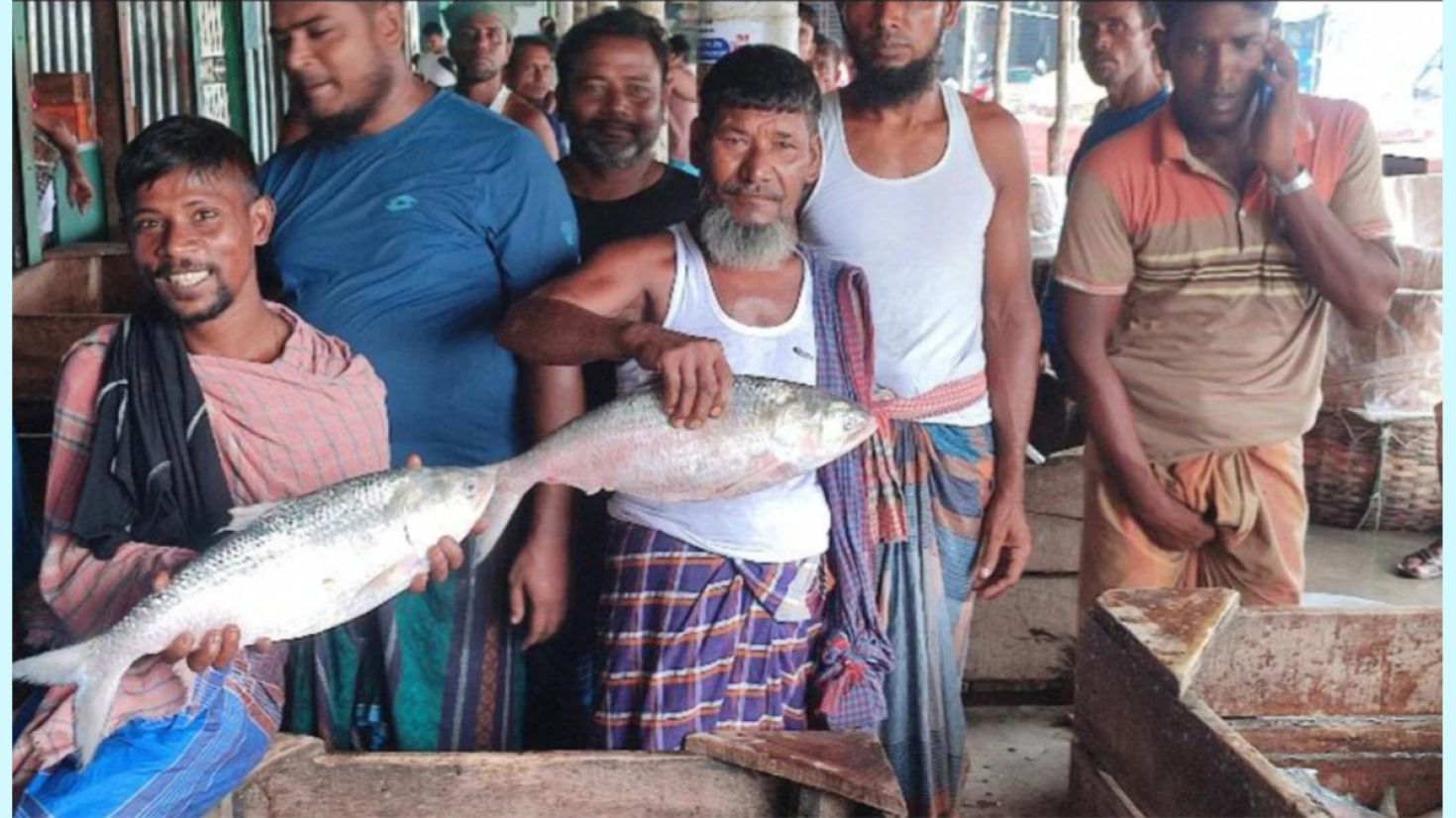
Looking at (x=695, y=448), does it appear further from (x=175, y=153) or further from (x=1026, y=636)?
(x=1026, y=636)

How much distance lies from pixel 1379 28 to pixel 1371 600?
778 mm

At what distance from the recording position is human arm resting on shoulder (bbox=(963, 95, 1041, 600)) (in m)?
1.92

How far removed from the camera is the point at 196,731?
156 centimetres

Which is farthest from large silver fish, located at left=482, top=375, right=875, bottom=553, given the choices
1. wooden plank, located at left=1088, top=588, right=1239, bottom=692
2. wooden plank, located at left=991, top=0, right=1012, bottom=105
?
wooden plank, located at left=991, top=0, right=1012, bottom=105

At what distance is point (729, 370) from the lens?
5.44 feet

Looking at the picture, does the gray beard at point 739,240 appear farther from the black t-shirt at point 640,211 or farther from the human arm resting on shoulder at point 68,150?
the human arm resting on shoulder at point 68,150

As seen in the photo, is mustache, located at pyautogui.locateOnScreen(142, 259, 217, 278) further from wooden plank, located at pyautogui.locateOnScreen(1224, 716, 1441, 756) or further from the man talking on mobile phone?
wooden plank, located at pyautogui.locateOnScreen(1224, 716, 1441, 756)

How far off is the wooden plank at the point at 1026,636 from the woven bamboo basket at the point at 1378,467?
494 mm

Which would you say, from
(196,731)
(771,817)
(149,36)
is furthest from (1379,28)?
(149,36)

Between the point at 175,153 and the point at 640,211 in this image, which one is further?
the point at 640,211

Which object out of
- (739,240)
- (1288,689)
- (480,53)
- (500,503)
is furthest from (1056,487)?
(480,53)

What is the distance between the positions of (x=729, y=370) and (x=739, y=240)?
16 cm

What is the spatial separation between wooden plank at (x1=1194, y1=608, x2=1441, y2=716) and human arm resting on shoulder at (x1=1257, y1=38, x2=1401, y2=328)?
1.33 ft

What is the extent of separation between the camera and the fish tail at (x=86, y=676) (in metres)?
1.47
